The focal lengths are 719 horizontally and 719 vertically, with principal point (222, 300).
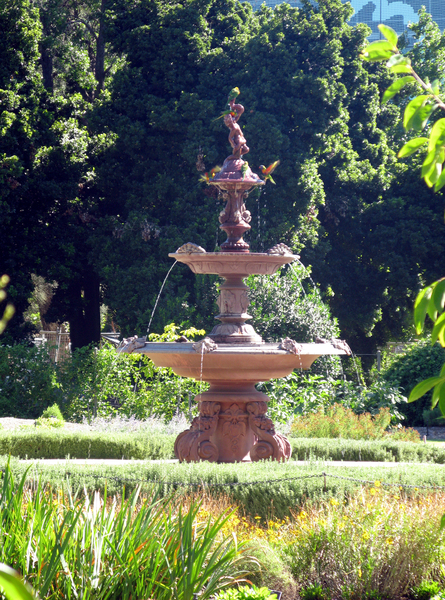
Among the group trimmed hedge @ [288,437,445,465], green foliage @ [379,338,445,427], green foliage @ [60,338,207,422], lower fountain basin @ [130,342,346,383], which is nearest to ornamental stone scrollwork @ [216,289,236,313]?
lower fountain basin @ [130,342,346,383]

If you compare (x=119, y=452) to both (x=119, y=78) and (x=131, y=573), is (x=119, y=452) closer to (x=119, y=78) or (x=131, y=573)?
(x=131, y=573)

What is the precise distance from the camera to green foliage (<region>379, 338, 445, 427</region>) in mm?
15719

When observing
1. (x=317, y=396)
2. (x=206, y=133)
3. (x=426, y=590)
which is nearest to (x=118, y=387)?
(x=317, y=396)

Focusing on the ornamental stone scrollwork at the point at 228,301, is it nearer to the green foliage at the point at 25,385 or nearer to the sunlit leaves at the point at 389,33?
the sunlit leaves at the point at 389,33

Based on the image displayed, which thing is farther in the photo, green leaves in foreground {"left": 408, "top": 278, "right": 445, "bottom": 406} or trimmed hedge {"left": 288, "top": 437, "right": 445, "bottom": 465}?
trimmed hedge {"left": 288, "top": 437, "right": 445, "bottom": 465}

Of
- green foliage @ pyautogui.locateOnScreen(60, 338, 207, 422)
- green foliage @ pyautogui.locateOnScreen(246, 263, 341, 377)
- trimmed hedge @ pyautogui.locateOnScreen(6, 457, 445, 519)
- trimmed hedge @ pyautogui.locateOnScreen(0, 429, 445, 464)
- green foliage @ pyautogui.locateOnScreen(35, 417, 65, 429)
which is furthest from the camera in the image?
green foliage @ pyautogui.locateOnScreen(246, 263, 341, 377)

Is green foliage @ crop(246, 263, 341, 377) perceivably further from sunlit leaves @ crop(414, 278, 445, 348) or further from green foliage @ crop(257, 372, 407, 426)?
sunlit leaves @ crop(414, 278, 445, 348)

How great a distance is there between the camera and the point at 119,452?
9.37 metres

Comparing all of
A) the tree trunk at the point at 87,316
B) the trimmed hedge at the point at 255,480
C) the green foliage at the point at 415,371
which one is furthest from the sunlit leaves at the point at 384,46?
the tree trunk at the point at 87,316

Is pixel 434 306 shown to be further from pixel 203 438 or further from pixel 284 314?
pixel 284 314

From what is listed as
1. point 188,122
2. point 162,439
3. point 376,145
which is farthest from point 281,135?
point 162,439

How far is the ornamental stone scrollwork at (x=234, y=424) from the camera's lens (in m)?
7.39

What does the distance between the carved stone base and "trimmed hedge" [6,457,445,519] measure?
91 centimetres

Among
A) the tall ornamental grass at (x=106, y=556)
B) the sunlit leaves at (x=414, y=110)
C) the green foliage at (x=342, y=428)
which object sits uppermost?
the sunlit leaves at (x=414, y=110)
